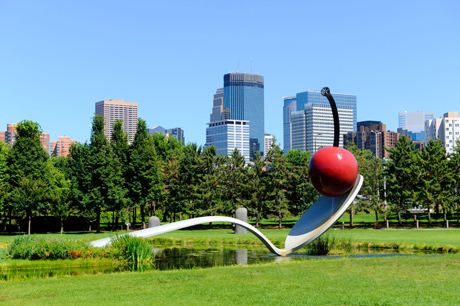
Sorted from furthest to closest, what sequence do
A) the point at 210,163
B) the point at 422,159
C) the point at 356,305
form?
the point at 210,163
the point at 422,159
the point at 356,305

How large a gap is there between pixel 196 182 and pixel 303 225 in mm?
27540

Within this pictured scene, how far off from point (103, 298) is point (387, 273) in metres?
6.84

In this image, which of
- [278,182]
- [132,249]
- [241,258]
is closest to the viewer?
[132,249]

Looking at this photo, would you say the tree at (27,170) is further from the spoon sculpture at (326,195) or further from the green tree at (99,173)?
the spoon sculpture at (326,195)

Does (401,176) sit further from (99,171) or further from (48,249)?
(48,249)

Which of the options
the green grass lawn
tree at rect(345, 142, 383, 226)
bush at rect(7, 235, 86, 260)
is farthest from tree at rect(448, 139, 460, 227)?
bush at rect(7, 235, 86, 260)

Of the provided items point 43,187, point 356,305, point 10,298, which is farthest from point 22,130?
point 356,305

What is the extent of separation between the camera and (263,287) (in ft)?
36.6

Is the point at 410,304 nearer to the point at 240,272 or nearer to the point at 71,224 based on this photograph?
the point at 240,272

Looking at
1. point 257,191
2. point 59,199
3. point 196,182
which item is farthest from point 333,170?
point 59,199

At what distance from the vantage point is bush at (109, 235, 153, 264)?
16812 mm

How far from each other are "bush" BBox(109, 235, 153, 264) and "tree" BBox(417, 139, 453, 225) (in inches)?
1142

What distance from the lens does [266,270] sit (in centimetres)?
1388

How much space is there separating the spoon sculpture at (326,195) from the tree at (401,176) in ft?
76.7
